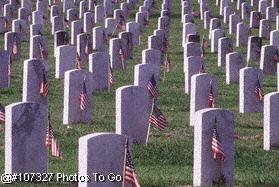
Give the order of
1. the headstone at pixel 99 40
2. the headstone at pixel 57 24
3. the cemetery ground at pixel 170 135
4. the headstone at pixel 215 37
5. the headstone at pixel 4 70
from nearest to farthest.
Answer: the cemetery ground at pixel 170 135
the headstone at pixel 4 70
the headstone at pixel 99 40
the headstone at pixel 215 37
the headstone at pixel 57 24

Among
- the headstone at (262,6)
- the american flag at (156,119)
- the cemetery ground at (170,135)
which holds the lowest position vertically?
the cemetery ground at (170,135)

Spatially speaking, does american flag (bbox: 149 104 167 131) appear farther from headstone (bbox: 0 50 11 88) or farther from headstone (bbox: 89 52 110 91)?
headstone (bbox: 0 50 11 88)

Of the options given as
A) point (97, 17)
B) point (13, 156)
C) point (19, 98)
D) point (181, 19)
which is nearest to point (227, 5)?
point (181, 19)

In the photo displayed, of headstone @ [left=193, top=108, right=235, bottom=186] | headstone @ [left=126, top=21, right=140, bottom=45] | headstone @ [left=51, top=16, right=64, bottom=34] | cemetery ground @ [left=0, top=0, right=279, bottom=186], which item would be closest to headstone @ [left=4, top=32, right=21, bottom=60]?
cemetery ground @ [left=0, top=0, right=279, bottom=186]

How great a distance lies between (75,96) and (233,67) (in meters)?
6.12

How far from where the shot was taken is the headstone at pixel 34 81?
16.1 m

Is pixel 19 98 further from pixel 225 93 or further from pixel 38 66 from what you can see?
pixel 225 93

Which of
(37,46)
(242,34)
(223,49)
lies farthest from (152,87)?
(242,34)

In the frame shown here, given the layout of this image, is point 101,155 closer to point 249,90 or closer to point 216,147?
point 216,147

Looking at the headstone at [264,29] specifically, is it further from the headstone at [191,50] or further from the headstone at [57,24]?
the headstone at [191,50]

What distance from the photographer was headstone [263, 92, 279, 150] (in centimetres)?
1298

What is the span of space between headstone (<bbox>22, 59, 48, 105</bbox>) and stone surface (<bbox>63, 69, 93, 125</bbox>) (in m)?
1.01

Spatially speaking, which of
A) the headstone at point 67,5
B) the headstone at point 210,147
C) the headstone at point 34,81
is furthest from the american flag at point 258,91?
the headstone at point 67,5

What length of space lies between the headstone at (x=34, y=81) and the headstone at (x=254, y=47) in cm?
957
